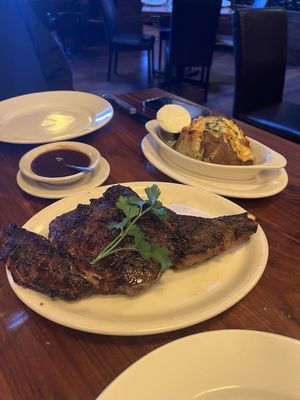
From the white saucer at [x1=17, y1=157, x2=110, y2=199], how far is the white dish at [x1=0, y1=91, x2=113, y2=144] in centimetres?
25

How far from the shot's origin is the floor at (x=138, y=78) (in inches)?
187

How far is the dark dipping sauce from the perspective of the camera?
113cm

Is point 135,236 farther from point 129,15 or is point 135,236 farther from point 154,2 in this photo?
point 129,15

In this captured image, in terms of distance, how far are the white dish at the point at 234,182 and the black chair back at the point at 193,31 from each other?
3.24 m

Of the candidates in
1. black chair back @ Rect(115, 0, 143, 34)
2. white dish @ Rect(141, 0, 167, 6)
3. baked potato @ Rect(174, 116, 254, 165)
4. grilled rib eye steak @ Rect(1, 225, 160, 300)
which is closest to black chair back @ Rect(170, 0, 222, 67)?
white dish @ Rect(141, 0, 167, 6)

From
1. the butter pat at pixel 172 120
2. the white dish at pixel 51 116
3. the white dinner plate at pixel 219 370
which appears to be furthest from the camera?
the white dish at pixel 51 116

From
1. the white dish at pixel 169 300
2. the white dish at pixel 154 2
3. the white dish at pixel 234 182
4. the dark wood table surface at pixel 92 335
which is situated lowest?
the dark wood table surface at pixel 92 335

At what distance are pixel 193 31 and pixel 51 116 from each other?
315 cm

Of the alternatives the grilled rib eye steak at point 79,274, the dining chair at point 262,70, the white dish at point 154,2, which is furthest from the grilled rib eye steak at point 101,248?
the white dish at point 154,2

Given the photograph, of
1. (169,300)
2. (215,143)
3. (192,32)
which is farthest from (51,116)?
(192,32)

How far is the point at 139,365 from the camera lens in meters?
0.56

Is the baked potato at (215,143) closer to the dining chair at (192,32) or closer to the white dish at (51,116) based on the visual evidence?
the white dish at (51,116)

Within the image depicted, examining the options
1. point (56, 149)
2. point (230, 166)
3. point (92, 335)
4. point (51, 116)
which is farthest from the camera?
point (51, 116)

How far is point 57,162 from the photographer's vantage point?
1177 millimetres
